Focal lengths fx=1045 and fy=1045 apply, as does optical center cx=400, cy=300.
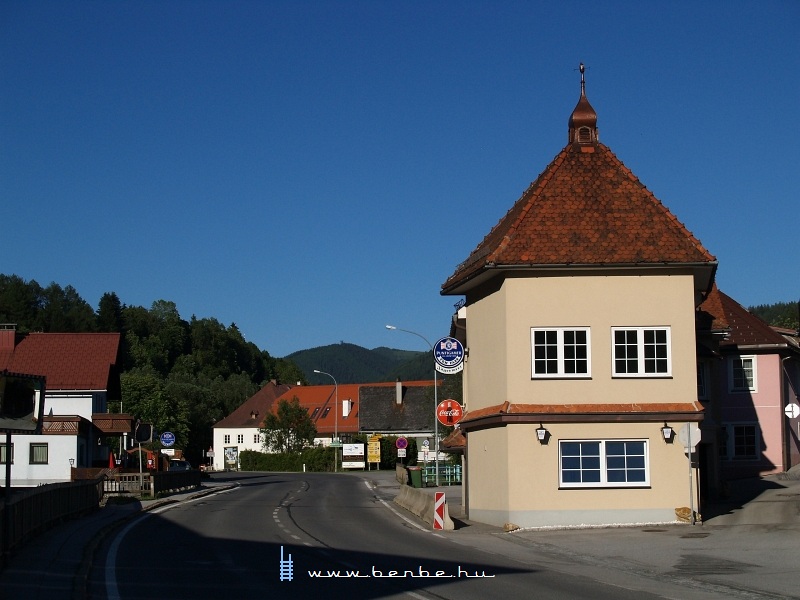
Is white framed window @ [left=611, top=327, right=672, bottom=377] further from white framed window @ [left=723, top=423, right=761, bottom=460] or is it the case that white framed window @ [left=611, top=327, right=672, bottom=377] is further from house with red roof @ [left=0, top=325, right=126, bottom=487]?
house with red roof @ [left=0, top=325, right=126, bottom=487]

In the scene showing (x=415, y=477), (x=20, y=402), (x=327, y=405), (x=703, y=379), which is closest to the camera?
(x=20, y=402)

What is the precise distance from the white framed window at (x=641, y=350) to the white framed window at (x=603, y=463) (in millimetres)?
1894

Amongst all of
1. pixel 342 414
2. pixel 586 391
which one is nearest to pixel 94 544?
pixel 586 391

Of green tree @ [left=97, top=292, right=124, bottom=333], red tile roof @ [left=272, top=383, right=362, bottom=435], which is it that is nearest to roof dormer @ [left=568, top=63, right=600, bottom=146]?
red tile roof @ [left=272, top=383, right=362, bottom=435]

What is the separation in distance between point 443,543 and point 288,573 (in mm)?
7148

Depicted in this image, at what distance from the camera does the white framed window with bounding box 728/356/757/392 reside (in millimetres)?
46000

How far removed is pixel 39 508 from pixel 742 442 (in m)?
32.6

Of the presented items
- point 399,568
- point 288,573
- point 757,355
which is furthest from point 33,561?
point 757,355

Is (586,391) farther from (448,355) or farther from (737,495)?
(737,495)

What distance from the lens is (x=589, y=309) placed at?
27.0 m

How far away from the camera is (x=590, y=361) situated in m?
26.8

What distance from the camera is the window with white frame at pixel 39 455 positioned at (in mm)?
57594

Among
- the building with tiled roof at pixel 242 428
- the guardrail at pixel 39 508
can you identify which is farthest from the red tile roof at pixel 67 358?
the building with tiled roof at pixel 242 428

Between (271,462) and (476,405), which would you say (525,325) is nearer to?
(476,405)
